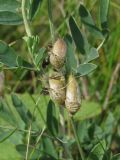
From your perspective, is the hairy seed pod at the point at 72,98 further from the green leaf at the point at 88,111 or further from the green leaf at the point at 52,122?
the green leaf at the point at 88,111

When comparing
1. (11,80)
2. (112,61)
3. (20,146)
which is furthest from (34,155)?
(11,80)

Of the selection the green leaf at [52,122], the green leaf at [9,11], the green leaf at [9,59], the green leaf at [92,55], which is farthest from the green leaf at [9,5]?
the green leaf at [52,122]

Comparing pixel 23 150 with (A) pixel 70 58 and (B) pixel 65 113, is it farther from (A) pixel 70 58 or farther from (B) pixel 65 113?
(B) pixel 65 113

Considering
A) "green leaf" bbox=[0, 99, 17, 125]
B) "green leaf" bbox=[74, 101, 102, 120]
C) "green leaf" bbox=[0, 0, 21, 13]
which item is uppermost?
"green leaf" bbox=[0, 0, 21, 13]

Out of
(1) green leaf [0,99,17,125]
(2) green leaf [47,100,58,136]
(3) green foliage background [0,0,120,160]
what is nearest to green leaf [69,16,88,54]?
(3) green foliage background [0,0,120,160]

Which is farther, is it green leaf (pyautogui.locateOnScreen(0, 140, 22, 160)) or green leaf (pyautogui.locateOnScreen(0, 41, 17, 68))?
green leaf (pyautogui.locateOnScreen(0, 140, 22, 160))

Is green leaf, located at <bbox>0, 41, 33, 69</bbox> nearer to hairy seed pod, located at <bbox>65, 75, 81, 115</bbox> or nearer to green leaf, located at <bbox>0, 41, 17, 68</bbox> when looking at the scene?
green leaf, located at <bbox>0, 41, 17, 68</bbox>

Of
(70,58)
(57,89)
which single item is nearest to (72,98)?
(57,89)

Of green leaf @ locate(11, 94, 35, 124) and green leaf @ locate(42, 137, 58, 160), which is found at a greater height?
green leaf @ locate(11, 94, 35, 124)
